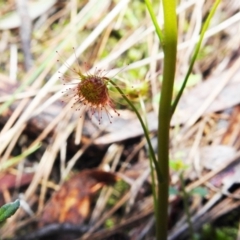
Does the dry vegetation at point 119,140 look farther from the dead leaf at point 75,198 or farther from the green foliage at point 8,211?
the green foliage at point 8,211

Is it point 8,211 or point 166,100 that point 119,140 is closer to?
point 166,100

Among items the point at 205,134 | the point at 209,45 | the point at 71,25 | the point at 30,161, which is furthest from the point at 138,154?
the point at 71,25

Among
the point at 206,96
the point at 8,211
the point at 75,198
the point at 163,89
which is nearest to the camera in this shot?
the point at 8,211

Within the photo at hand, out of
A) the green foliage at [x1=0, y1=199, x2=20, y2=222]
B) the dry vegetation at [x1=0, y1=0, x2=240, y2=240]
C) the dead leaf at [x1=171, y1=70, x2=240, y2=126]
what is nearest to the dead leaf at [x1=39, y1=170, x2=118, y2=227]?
the dry vegetation at [x1=0, y1=0, x2=240, y2=240]

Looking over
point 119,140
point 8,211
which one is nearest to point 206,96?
point 119,140

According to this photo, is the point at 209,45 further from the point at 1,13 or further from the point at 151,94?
the point at 1,13

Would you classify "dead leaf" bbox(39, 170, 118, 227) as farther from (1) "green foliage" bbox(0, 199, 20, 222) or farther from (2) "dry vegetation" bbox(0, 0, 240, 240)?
(1) "green foliage" bbox(0, 199, 20, 222)
